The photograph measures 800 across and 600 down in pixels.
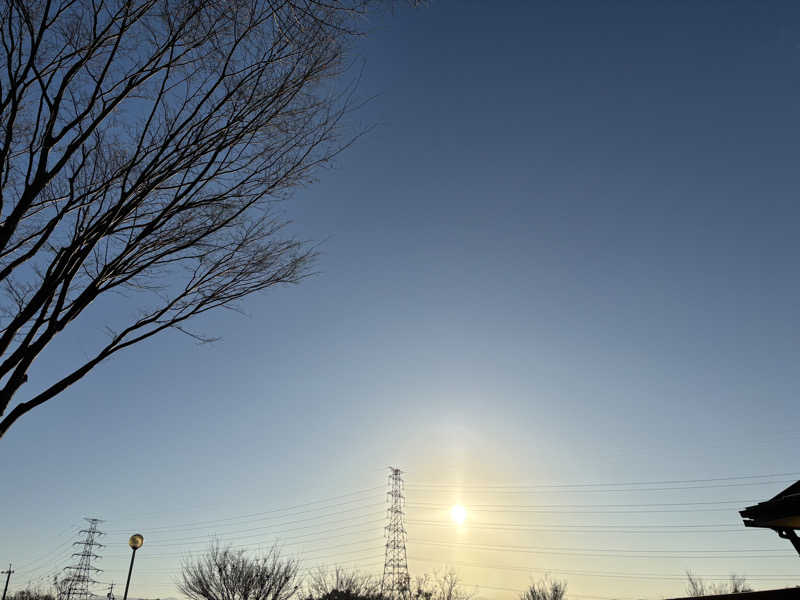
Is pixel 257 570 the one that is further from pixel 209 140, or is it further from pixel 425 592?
pixel 209 140

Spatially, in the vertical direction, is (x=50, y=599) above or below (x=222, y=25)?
below

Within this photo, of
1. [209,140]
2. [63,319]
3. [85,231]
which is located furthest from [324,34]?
[63,319]

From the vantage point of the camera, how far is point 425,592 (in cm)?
2762

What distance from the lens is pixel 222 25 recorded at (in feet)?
12.9

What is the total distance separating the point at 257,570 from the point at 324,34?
25.0 m

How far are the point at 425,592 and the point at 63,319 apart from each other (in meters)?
29.5

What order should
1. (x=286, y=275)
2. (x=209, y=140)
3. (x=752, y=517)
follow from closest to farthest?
1. (x=209, y=140)
2. (x=286, y=275)
3. (x=752, y=517)

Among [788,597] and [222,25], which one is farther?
[222,25]

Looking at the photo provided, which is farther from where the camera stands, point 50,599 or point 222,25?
point 50,599

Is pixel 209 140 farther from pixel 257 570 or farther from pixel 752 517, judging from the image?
pixel 257 570

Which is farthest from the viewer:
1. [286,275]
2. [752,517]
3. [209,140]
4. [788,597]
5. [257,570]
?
[257,570]

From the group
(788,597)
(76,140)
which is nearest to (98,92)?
(76,140)

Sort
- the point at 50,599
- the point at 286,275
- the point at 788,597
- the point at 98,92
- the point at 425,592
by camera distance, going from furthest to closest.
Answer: the point at 50,599, the point at 425,592, the point at 286,275, the point at 98,92, the point at 788,597

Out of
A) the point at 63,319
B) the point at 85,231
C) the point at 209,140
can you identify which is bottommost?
the point at 63,319
